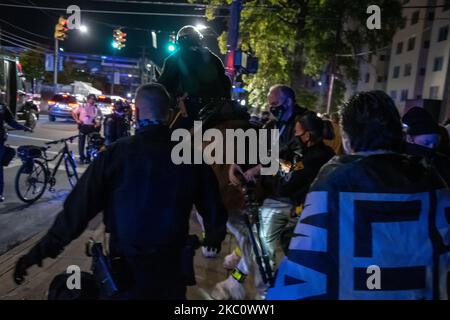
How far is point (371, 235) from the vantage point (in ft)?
5.19

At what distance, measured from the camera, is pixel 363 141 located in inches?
66.9

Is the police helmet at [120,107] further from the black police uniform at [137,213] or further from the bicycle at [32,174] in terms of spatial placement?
the black police uniform at [137,213]

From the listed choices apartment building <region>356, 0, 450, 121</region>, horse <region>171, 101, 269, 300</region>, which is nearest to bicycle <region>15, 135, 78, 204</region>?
horse <region>171, 101, 269, 300</region>

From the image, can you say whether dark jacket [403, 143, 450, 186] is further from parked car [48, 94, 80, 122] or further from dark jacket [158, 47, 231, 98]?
parked car [48, 94, 80, 122]

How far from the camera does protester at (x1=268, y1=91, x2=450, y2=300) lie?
1.58 meters

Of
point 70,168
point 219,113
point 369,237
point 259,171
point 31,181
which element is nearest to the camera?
point 369,237

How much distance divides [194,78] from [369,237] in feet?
9.78

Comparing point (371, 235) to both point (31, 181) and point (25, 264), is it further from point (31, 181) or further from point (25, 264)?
point (31, 181)

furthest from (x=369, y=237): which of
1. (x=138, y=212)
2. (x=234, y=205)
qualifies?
(x=234, y=205)

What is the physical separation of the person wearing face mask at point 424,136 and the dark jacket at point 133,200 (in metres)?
2.36

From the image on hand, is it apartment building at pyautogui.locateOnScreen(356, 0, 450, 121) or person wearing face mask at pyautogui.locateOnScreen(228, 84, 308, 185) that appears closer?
person wearing face mask at pyautogui.locateOnScreen(228, 84, 308, 185)

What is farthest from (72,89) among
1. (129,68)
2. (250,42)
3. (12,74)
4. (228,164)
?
(228,164)

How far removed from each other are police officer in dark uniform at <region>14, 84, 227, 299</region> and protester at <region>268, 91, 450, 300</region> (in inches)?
31.9

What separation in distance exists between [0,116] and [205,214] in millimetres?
5928
